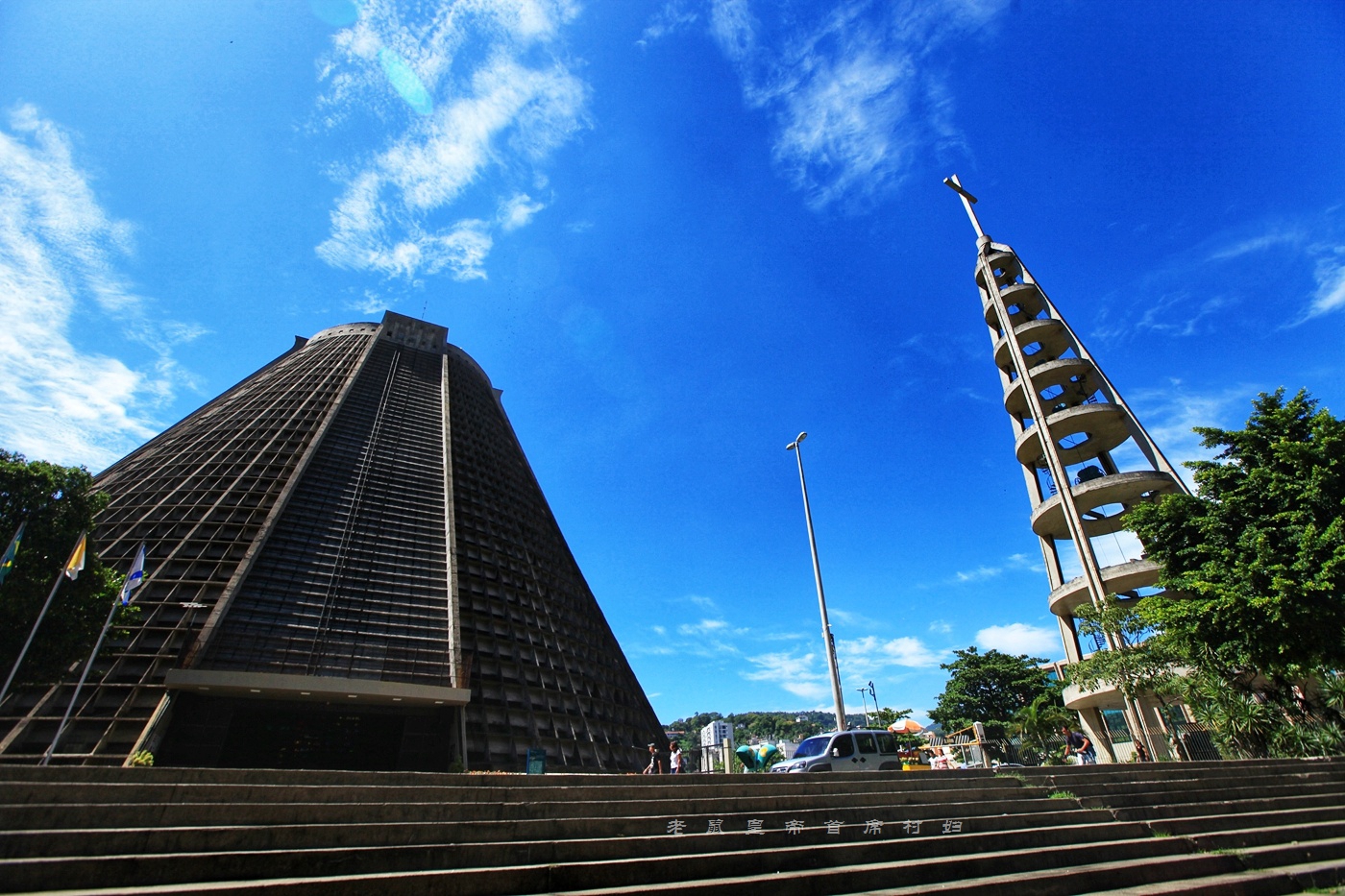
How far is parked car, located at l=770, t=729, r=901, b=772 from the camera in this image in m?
14.4

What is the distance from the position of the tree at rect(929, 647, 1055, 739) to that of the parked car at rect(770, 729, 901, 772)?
47.3 m

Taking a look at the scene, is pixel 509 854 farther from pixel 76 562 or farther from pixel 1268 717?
pixel 1268 717

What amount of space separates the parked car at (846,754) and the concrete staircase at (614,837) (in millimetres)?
4770

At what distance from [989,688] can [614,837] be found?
6318cm

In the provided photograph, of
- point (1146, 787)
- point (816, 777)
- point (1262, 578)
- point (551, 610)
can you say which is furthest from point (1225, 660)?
point (551, 610)

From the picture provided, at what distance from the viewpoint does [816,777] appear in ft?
32.6

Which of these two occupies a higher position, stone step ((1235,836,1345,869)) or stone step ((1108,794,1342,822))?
stone step ((1108,794,1342,822))

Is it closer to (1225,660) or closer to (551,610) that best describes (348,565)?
(551,610)

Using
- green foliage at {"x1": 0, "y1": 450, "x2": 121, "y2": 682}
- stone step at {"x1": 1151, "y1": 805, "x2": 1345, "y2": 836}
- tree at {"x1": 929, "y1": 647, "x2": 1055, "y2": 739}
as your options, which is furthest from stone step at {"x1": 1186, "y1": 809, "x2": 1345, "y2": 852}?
tree at {"x1": 929, "y1": 647, "x2": 1055, "y2": 739}

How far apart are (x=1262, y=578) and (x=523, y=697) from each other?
2399cm

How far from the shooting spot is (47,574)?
14.9 metres

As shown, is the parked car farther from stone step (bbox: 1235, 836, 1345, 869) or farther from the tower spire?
the tower spire

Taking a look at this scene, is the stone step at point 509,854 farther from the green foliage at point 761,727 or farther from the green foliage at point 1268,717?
the green foliage at point 761,727

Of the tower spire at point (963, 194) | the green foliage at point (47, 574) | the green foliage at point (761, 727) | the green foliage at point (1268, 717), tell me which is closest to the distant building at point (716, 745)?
the green foliage at point (1268, 717)
